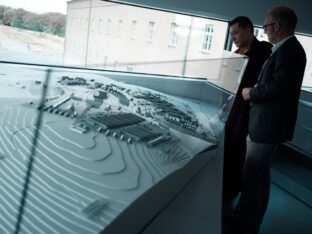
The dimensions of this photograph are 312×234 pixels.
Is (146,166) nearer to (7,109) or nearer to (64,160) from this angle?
(64,160)

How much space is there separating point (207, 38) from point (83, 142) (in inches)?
108

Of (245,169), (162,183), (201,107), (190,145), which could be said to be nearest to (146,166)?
(162,183)

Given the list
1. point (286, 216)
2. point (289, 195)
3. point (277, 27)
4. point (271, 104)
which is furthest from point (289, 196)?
point (277, 27)

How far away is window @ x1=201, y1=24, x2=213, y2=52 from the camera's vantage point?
105 inches

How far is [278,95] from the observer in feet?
5.12

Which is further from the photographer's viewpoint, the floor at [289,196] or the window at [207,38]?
the window at [207,38]

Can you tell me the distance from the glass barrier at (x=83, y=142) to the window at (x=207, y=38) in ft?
4.34

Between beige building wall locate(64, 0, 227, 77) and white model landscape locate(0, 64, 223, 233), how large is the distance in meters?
0.21

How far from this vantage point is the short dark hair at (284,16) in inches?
62.0

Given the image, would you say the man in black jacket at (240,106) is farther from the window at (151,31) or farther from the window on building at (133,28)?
the window on building at (133,28)

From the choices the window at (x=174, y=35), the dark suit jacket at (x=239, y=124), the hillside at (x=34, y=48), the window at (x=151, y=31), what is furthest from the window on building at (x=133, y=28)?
the hillside at (x=34, y=48)

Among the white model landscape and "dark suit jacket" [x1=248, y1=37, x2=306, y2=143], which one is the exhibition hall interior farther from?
"dark suit jacket" [x1=248, y1=37, x2=306, y2=143]

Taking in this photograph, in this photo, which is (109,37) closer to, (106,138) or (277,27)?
(277,27)

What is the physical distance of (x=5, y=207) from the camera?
0.60 meters
